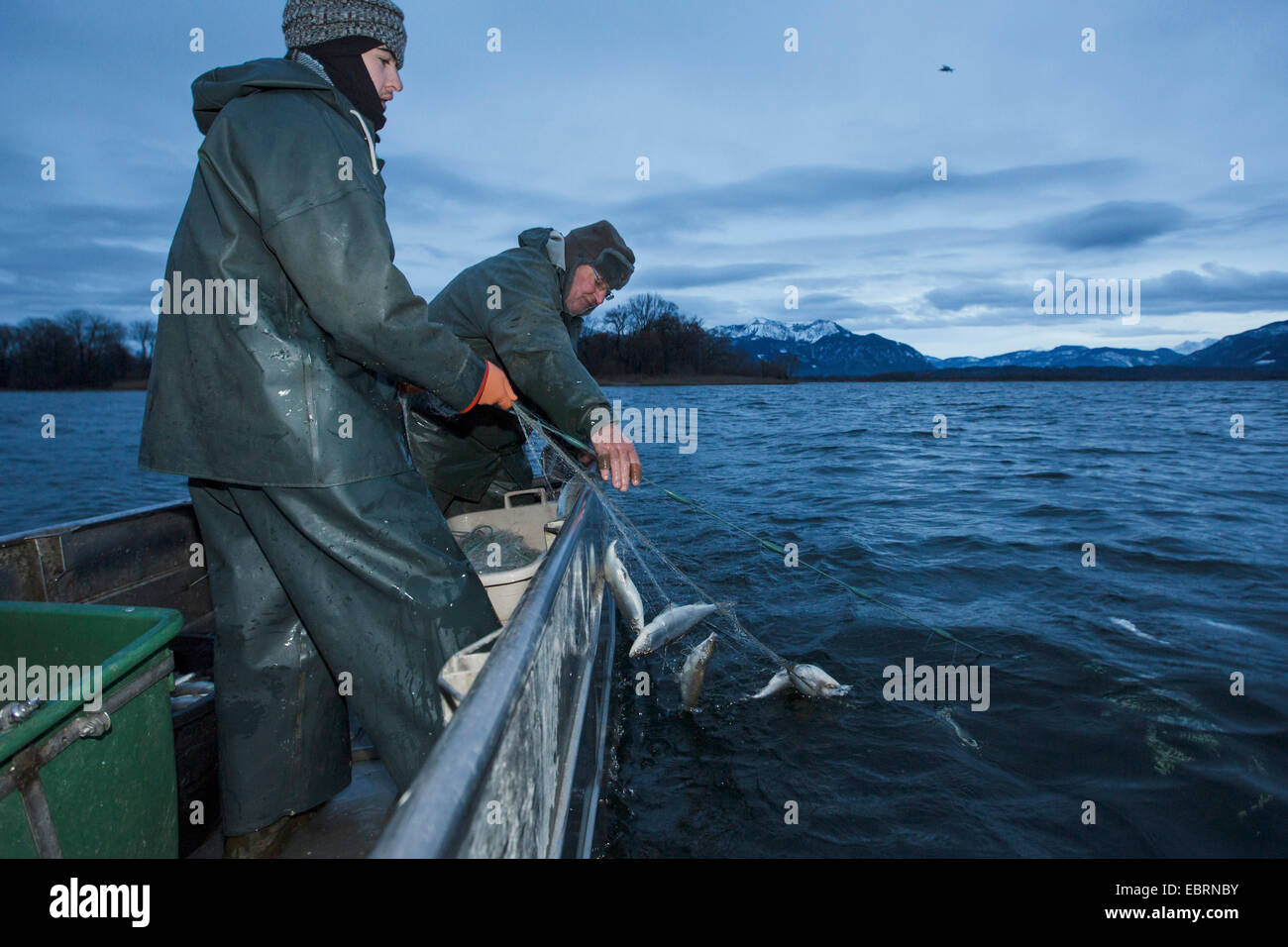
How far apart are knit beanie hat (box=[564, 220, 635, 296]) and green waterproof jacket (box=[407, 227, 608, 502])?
10 cm

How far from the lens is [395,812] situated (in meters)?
1.14

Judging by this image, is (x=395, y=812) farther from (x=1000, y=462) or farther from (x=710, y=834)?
(x=1000, y=462)

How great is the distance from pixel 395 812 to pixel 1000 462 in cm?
1801

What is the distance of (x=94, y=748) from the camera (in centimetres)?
197

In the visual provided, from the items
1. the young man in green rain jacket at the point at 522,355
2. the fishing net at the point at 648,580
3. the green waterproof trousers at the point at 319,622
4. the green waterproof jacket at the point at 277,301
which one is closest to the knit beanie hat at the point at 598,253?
the young man in green rain jacket at the point at 522,355

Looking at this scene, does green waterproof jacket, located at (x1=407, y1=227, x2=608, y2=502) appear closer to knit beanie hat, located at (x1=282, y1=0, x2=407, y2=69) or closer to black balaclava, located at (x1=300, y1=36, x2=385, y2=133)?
black balaclava, located at (x1=300, y1=36, x2=385, y2=133)

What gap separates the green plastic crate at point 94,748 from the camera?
1750 mm

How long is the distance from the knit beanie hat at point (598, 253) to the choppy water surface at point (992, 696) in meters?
2.79

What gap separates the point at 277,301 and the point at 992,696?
4.84m

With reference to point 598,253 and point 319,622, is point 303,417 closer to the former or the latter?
point 319,622

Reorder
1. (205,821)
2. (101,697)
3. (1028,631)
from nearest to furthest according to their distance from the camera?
(101,697) → (205,821) → (1028,631)

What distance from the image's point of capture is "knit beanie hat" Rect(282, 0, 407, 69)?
2.37 metres
